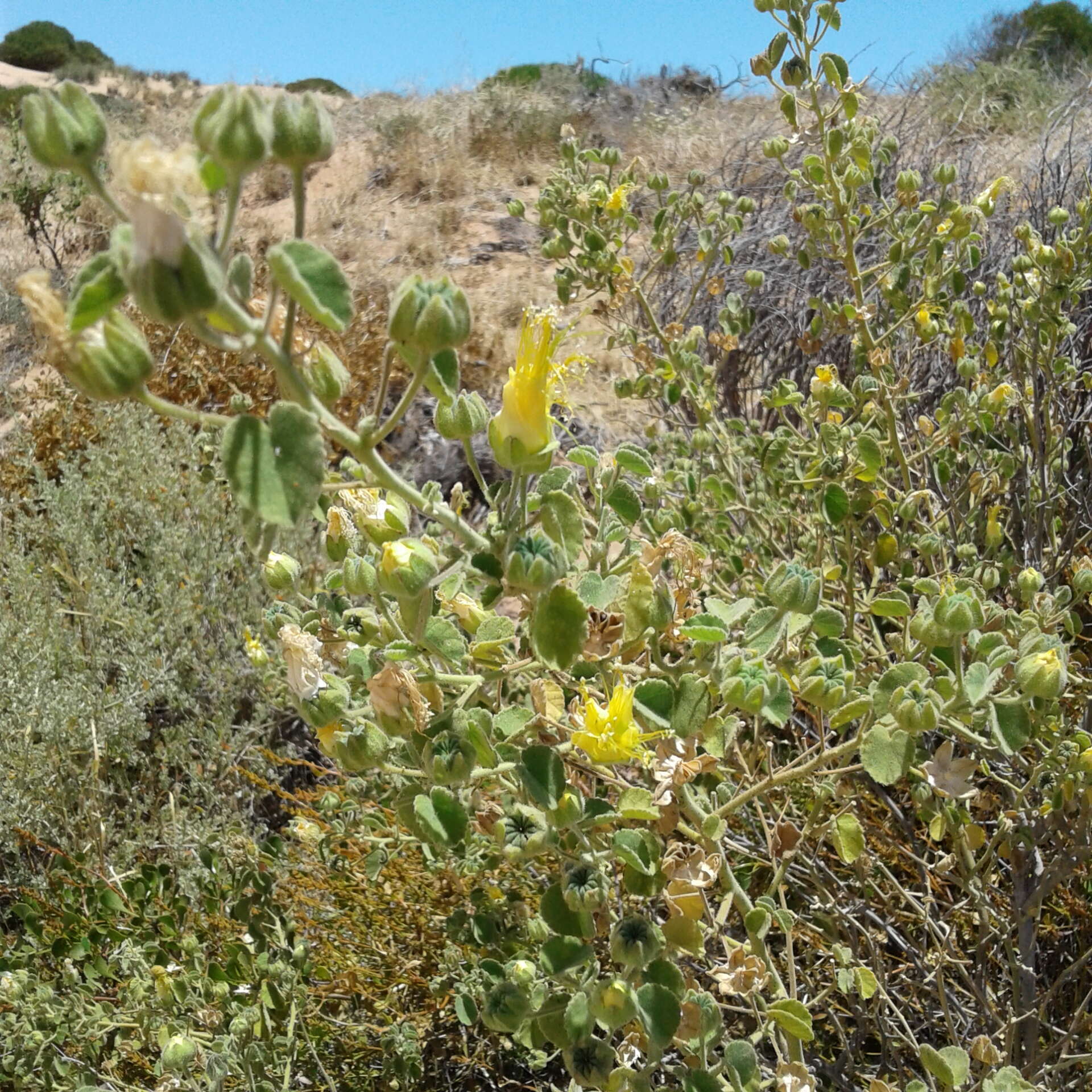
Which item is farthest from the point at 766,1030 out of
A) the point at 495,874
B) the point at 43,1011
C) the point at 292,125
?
the point at 43,1011

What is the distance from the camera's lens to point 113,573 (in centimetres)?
284

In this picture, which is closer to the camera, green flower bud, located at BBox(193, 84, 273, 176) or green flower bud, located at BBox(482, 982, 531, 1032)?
green flower bud, located at BBox(193, 84, 273, 176)

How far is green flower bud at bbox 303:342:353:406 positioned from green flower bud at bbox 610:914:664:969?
43 centimetres

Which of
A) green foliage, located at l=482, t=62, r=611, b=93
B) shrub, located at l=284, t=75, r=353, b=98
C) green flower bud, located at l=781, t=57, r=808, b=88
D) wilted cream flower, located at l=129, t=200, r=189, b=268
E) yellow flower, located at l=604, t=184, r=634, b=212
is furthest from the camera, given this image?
shrub, located at l=284, t=75, r=353, b=98

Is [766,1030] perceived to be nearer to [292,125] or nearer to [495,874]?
[495,874]

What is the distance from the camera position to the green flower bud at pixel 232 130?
414 mm

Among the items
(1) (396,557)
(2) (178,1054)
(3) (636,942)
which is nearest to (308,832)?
(2) (178,1054)

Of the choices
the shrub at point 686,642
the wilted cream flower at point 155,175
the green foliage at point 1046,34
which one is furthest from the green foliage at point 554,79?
the wilted cream flower at point 155,175

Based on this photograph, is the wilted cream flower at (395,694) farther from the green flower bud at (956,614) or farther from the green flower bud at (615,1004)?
the green flower bud at (956,614)

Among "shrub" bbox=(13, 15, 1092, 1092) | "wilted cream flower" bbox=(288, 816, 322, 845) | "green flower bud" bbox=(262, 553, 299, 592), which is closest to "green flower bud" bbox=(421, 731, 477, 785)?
"shrub" bbox=(13, 15, 1092, 1092)

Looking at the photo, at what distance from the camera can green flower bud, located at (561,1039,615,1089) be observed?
0.72 meters

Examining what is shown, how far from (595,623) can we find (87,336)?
47 cm

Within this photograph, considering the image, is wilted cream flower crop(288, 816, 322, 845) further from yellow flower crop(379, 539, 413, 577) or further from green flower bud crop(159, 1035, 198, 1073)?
yellow flower crop(379, 539, 413, 577)

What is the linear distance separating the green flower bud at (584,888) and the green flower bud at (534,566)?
257mm
